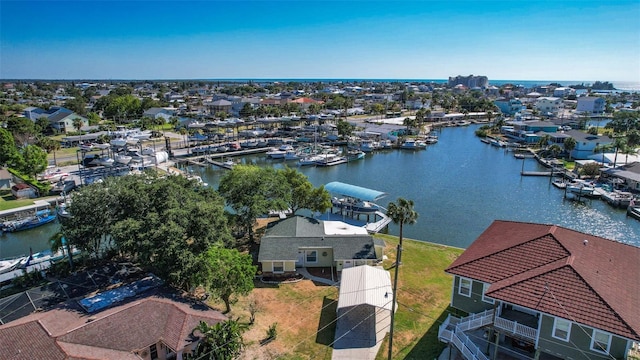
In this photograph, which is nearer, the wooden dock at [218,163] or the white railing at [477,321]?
the white railing at [477,321]

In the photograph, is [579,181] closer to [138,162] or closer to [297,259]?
[297,259]

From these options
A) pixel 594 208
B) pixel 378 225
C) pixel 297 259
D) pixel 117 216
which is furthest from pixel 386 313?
pixel 594 208

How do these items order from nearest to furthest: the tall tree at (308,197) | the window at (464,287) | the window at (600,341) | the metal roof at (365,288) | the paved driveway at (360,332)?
the window at (600,341), the paved driveway at (360,332), the window at (464,287), the metal roof at (365,288), the tall tree at (308,197)

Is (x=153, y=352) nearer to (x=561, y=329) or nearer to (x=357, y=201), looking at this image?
(x=561, y=329)

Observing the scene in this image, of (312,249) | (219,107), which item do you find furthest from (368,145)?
(219,107)

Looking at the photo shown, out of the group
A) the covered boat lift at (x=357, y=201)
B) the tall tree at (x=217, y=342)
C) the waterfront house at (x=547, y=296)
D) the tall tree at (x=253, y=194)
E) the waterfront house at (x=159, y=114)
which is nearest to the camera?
the waterfront house at (x=547, y=296)

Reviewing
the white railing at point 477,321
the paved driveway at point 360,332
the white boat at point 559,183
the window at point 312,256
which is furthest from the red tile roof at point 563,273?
the white boat at point 559,183

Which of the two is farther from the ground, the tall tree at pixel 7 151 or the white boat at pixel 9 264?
the tall tree at pixel 7 151

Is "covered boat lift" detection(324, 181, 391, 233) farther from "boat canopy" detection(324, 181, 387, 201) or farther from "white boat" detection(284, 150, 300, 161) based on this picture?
"white boat" detection(284, 150, 300, 161)

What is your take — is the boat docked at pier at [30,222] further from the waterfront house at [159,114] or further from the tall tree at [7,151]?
the waterfront house at [159,114]
